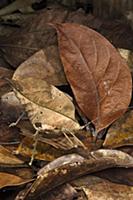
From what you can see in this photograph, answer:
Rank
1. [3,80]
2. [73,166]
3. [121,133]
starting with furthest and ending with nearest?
[3,80], [121,133], [73,166]

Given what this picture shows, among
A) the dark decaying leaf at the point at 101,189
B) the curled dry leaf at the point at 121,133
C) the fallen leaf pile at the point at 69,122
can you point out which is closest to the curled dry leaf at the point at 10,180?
the fallen leaf pile at the point at 69,122

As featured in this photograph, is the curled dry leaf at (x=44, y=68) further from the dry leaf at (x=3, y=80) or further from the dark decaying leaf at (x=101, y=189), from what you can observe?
the dark decaying leaf at (x=101, y=189)

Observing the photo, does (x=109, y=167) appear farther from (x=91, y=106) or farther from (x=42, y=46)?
(x=42, y=46)

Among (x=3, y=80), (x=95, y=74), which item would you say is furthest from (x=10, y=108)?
(x=95, y=74)

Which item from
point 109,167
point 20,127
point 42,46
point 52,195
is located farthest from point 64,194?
point 42,46

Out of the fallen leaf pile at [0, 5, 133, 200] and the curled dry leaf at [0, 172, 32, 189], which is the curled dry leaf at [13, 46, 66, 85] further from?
the curled dry leaf at [0, 172, 32, 189]

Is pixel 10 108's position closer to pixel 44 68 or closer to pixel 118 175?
pixel 44 68
